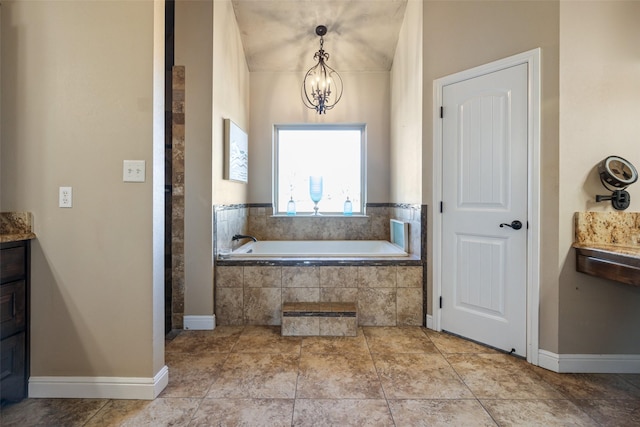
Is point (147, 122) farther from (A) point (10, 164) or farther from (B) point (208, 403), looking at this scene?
(B) point (208, 403)

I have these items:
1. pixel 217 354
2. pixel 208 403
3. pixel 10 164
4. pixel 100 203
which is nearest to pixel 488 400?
pixel 208 403

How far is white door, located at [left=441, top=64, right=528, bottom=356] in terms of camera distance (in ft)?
6.97

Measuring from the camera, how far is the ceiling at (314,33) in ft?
10.1

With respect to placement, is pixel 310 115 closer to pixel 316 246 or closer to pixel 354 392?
pixel 316 246

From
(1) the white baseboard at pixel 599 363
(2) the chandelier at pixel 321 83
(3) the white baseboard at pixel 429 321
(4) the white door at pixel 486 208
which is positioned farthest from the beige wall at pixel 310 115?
(1) the white baseboard at pixel 599 363

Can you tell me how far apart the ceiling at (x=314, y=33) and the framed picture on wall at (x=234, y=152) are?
3.35 feet

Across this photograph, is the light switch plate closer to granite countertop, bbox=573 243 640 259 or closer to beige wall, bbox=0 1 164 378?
beige wall, bbox=0 1 164 378

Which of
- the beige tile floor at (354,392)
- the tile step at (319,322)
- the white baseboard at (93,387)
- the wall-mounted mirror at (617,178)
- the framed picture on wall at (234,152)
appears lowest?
the beige tile floor at (354,392)

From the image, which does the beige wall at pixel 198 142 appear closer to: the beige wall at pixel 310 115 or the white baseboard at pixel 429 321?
the beige wall at pixel 310 115

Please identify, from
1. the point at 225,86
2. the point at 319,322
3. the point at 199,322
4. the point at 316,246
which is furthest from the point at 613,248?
the point at 225,86

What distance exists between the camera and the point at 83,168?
167 cm

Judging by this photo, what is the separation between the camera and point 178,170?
8.54 ft

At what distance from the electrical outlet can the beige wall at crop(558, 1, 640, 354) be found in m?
2.78

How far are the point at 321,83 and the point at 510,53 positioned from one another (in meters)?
1.95
